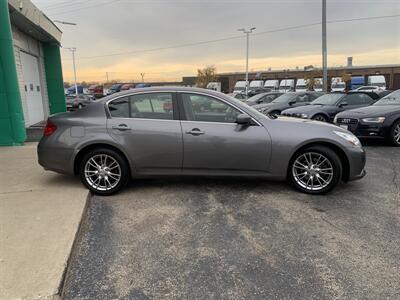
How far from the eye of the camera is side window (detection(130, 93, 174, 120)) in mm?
5125

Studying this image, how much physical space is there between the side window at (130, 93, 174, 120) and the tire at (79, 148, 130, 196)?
689mm

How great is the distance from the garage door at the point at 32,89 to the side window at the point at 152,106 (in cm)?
1071

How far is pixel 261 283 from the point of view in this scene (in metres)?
2.94

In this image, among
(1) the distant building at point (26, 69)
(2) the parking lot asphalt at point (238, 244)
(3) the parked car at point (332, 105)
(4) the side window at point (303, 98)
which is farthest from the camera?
(4) the side window at point (303, 98)

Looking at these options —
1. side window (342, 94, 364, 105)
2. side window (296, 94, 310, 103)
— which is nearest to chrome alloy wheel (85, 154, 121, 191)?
side window (342, 94, 364, 105)

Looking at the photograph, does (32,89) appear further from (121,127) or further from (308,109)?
(121,127)

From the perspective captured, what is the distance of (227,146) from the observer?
4.95m

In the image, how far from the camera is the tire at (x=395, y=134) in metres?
8.88

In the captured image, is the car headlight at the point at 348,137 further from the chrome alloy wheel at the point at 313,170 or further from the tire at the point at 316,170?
the chrome alloy wheel at the point at 313,170

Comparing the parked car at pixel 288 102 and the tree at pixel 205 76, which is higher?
the tree at pixel 205 76

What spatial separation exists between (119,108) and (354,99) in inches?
381

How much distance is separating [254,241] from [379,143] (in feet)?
24.3

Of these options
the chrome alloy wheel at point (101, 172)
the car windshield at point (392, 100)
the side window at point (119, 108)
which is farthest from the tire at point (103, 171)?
the car windshield at point (392, 100)

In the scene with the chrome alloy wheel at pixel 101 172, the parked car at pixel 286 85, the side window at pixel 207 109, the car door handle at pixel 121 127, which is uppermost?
the parked car at pixel 286 85
